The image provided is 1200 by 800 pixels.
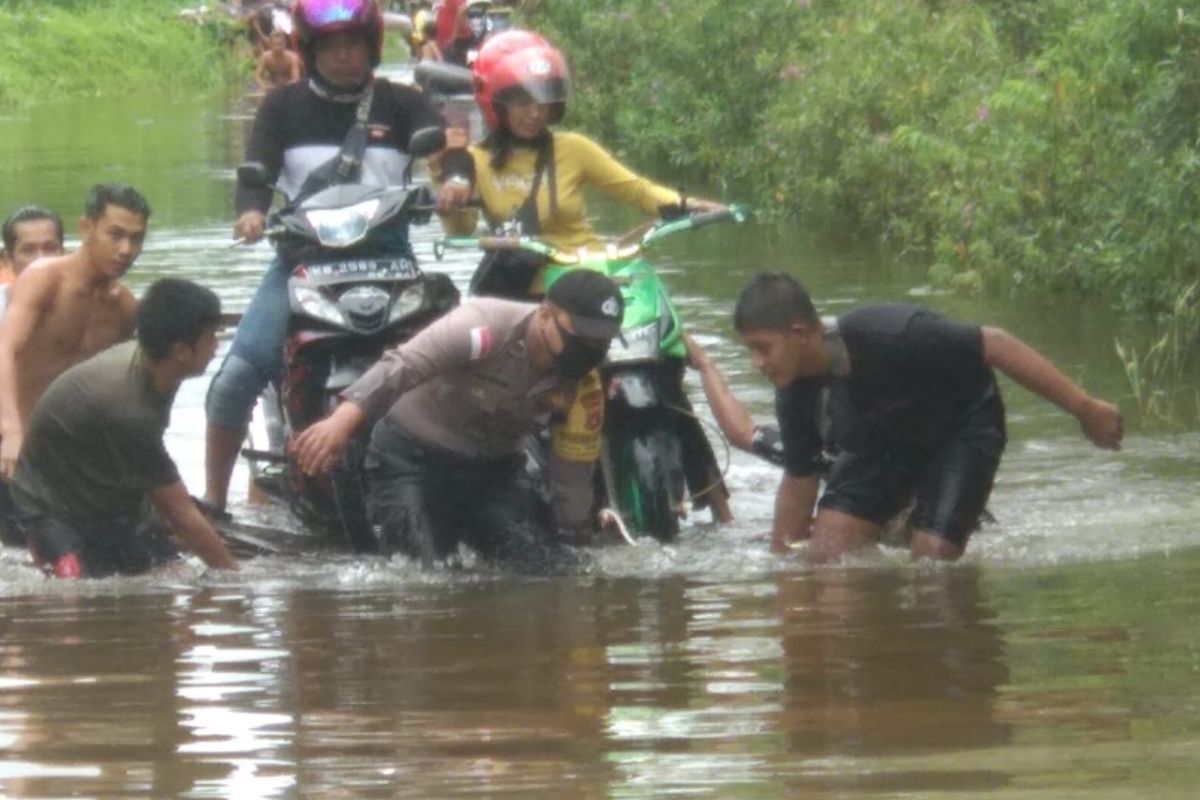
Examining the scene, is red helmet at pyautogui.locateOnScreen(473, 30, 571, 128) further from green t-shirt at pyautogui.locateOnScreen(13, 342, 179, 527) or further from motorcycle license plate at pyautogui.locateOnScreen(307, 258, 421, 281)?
green t-shirt at pyautogui.locateOnScreen(13, 342, 179, 527)

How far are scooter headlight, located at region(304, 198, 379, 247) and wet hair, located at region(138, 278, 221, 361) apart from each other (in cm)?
109

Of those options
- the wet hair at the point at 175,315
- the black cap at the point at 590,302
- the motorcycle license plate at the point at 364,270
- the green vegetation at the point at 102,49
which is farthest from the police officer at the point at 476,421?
the green vegetation at the point at 102,49

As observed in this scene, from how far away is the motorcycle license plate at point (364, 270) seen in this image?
882 cm

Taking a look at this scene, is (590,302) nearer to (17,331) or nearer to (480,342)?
(480,342)

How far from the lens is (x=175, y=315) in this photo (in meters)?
7.68

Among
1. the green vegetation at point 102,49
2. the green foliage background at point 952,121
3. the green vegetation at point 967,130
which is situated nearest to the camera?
the green vegetation at point 967,130

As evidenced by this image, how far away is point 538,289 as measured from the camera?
912 centimetres

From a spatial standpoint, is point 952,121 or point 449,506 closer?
point 449,506

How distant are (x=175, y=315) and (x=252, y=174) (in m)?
1.50

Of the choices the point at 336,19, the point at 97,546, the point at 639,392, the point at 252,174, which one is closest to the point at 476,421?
the point at 639,392

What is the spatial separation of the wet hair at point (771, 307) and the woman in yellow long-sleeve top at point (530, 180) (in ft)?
3.95

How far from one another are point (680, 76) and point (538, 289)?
15.0 metres

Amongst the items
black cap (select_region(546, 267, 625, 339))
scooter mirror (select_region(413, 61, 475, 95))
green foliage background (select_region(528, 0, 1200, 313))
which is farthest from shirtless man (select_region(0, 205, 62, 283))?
green foliage background (select_region(528, 0, 1200, 313))

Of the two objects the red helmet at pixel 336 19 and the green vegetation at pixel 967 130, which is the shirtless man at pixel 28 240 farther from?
the green vegetation at pixel 967 130
